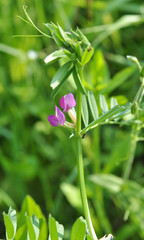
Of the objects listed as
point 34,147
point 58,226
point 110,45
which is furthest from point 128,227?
point 110,45

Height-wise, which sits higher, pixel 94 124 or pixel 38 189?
pixel 38 189

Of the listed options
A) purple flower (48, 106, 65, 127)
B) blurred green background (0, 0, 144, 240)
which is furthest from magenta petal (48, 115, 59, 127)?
blurred green background (0, 0, 144, 240)

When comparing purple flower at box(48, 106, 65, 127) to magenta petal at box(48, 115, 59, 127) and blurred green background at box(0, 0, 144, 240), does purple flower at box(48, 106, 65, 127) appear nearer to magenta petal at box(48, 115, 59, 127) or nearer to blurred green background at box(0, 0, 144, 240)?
magenta petal at box(48, 115, 59, 127)

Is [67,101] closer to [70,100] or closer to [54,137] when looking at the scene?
[70,100]

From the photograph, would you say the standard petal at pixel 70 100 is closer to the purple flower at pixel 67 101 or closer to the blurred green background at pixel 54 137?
the purple flower at pixel 67 101

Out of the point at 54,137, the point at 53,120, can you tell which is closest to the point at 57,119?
the point at 53,120

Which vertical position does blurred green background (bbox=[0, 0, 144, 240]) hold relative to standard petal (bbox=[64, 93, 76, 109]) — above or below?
above

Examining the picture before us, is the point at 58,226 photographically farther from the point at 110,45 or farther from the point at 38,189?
the point at 110,45

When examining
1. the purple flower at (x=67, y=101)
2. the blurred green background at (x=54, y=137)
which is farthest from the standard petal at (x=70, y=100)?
the blurred green background at (x=54, y=137)

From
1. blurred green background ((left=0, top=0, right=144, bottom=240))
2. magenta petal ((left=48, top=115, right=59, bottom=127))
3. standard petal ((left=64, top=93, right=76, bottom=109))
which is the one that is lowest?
magenta petal ((left=48, top=115, right=59, bottom=127))
